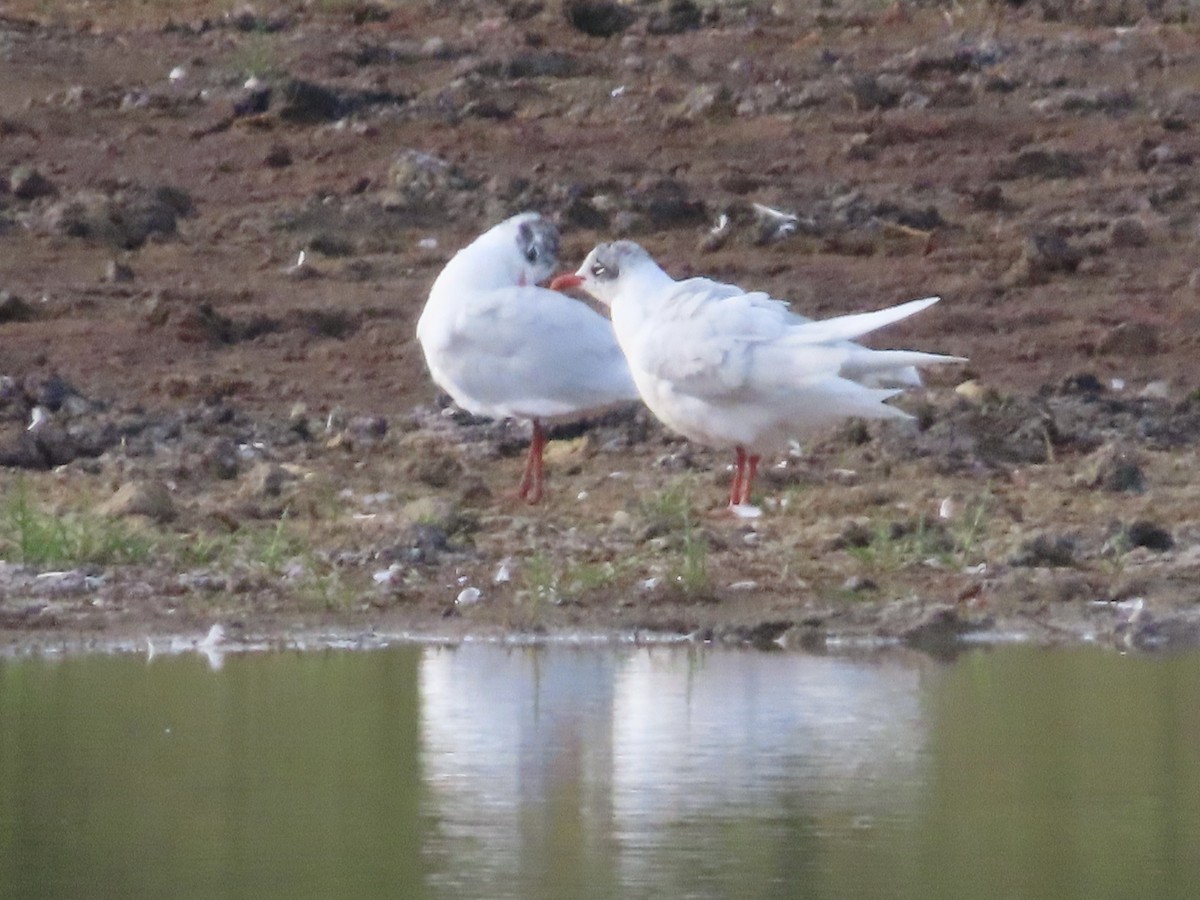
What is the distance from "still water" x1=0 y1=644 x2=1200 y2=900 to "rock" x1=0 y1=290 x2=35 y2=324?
17.2ft

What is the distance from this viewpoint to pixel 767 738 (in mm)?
6371

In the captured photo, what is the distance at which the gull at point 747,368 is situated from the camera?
908 centimetres

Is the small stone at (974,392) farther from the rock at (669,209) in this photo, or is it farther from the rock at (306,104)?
the rock at (306,104)

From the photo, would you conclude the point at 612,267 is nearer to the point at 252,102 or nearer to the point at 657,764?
the point at 657,764

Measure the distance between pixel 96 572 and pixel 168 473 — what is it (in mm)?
1601

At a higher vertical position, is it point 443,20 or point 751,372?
point 443,20

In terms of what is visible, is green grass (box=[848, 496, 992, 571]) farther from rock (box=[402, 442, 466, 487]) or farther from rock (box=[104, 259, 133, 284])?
rock (box=[104, 259, 133, 284])

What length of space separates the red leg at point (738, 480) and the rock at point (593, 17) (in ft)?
24.2

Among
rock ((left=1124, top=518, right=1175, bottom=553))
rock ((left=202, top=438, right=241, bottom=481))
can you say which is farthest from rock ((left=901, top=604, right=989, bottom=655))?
rock ((left=202, top=438, right=241, bottom=481))

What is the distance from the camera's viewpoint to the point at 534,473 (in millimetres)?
9930

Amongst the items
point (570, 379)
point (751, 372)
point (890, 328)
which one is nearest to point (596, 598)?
point (751, 372)

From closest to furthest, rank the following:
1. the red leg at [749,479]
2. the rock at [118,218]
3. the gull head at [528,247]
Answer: the red leg at [749,479]
the gull head at [528,247]
the rock at [118,218]

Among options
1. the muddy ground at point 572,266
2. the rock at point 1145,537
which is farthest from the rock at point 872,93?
the rock at point 1145,537

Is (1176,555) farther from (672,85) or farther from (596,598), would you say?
(672,85)
